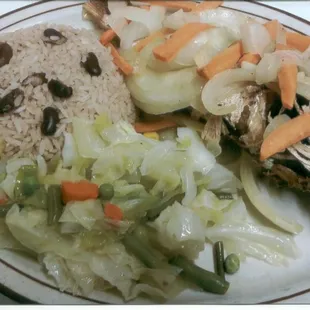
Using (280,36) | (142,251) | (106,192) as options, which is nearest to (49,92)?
(106,192)

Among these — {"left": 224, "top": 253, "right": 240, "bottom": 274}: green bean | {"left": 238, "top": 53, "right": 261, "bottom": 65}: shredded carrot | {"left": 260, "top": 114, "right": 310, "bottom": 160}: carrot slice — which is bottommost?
{"left": 224, "top": 253, "right": 240, "bottom": 274}: green bean

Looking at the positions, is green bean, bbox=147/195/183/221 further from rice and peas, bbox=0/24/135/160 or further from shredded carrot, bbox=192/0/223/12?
shredded carrot, bbox=192/0/223/12

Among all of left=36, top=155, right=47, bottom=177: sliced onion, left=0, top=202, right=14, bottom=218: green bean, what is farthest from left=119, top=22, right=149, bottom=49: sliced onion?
left=0, top=202, right=14, bottom=218: green bean

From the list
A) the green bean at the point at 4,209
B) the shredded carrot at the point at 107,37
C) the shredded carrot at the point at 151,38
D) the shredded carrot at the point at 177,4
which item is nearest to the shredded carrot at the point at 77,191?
the green bean at the point at 4,209

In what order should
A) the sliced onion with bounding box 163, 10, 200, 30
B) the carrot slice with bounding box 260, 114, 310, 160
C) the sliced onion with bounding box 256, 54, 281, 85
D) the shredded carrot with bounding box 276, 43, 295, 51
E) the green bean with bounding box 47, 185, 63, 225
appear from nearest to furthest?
the green bean with bounding box 47, 185, 63, 225 → the carrot slice with bounding box 260, 114, 310, 160 → the sliced onion with bounding box 256, 54, 281, 85 → the shredded carrot with bounding box 276, 43, 295, 51 → the sliced onion with bounding box 163, 10, 200, 30

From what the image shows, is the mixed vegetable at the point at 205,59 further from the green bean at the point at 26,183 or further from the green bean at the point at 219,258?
the green bean at the point at 26,183

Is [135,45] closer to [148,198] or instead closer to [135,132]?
[135,132]
